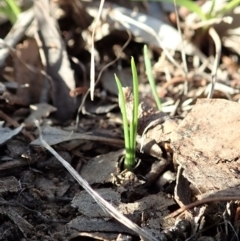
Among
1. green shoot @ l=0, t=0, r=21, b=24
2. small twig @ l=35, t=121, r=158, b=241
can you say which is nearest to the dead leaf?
small twig @ l=35, t=121, r=158, b=241

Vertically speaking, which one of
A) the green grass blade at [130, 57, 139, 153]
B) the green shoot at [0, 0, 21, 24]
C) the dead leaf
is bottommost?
the dead leaf

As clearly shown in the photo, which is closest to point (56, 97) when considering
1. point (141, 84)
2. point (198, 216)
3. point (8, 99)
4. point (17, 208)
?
point (8, 99)

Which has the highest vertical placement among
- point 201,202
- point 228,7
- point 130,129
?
point 228,7

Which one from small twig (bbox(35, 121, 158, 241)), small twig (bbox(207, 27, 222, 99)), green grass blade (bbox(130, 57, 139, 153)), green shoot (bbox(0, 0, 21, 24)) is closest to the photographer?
small twig (bbox(35, 121, 158, 241))

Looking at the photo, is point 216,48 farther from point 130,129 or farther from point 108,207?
point 108,207

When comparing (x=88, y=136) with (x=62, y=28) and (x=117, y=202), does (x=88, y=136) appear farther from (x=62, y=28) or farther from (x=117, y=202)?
(x=62, y=28)

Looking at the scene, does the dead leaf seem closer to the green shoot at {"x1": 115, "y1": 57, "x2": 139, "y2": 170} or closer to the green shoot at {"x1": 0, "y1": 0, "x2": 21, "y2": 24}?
the green shoot at {"x1": 115, "y1": 57, "x2": 139, "y2": 170}

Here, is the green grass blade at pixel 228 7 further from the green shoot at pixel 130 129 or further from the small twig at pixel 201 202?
the small twig at pixel 201 202

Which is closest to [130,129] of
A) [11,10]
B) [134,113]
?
[134,113]
